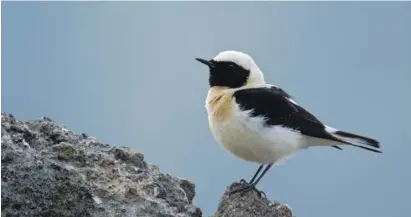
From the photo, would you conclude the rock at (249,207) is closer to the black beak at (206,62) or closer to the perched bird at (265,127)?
the perched bird at (265,127)

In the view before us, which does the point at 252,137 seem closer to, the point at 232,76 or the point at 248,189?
the point at 248,189

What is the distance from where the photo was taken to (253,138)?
579 cm

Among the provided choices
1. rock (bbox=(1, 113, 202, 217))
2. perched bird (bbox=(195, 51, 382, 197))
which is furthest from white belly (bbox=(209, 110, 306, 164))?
rock (bbox=(1, 113, 202, 217))

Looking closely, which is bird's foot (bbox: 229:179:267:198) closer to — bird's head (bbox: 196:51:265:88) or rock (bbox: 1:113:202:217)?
rock (bbox: 1:113:202:217)

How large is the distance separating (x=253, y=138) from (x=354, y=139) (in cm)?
121

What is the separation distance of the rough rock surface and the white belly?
1.04 m

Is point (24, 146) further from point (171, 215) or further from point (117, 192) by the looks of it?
point (171, 215)

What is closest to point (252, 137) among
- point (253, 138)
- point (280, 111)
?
point (253, 138)

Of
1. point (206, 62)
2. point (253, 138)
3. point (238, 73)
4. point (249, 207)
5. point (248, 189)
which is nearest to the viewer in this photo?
point (249, 207)

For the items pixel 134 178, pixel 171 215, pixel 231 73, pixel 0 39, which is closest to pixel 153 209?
pixel 171 215

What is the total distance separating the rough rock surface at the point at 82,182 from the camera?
3734 mm

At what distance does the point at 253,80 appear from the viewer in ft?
21.9

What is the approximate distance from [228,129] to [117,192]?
2010mm

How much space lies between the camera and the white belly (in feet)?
19.0
